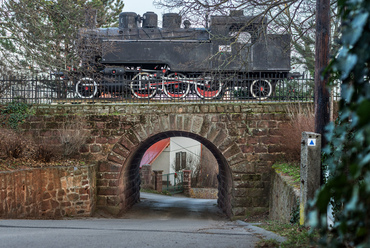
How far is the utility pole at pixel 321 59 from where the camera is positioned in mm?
Answer: 6504

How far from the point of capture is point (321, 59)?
6.65 meters

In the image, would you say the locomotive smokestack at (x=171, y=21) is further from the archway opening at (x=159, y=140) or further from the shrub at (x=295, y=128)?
the shrub at (x=295, y=128)

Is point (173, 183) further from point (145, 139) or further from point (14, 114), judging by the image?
point (14, 114)

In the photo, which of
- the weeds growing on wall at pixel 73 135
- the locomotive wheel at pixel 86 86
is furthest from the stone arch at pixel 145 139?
the locomotive wheel at pixel 86 86

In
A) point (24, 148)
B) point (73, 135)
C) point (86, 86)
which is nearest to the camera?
point (24, 148)

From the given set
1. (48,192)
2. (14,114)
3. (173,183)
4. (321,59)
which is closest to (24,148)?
(48,192)

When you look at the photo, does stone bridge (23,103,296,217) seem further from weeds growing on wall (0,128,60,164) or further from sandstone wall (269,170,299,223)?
sandstone wall (269,170,299,223)

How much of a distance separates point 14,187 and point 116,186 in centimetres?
346

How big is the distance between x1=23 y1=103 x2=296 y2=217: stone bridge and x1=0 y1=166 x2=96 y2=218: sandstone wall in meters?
0.67

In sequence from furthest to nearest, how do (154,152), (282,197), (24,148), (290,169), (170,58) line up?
1. (154,152)
2. (170,58)
3. (24,148)
4. (290,169)
5. (282,197)

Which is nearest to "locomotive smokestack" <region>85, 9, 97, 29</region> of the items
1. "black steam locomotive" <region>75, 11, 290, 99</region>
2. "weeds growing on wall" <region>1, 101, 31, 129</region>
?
"black steam locomotive" <region>75, 11, 290, 99</region>

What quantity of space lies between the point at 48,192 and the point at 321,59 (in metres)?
6.94

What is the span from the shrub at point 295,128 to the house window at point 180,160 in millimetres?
20856

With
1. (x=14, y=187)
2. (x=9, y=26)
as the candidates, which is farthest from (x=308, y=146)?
(x=9, y=26)
